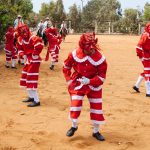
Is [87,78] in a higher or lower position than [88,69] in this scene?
lower

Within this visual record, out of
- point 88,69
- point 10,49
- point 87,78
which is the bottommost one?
point 10,49

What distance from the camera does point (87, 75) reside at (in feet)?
24.1

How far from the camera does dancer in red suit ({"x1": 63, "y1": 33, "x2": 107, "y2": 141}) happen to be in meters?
7.21

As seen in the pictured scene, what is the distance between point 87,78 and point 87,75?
0.24 feet

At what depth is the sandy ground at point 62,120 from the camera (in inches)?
289

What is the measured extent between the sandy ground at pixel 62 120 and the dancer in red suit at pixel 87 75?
1.34 ft

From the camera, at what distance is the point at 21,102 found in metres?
10.4

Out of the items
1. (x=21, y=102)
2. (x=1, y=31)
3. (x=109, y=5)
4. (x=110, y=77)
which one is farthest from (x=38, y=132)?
(x=109, y=5)

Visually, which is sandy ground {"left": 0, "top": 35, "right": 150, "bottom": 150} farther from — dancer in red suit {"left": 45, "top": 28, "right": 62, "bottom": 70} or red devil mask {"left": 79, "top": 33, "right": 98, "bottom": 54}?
dancer in red suit {"left": 45, "top": 28, "right": 62, "bottom": 70}

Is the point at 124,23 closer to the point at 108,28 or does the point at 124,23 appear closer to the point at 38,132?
the point at 108,28

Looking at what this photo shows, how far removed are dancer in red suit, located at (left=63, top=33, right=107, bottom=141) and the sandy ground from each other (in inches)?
16.1

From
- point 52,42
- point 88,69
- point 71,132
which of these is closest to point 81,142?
point 71,132

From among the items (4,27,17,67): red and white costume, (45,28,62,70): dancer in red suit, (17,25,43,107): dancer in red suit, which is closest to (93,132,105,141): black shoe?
(17,25,43,107): dancer in red suit

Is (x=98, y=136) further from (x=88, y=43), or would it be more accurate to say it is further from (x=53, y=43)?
(x=53, y=43)
